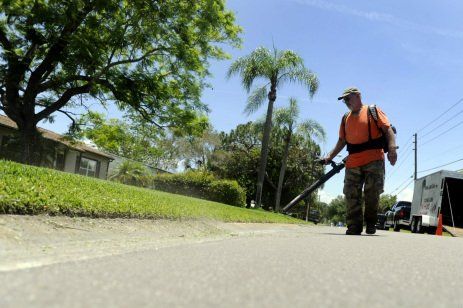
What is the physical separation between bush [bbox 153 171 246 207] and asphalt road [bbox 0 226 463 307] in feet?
61.7

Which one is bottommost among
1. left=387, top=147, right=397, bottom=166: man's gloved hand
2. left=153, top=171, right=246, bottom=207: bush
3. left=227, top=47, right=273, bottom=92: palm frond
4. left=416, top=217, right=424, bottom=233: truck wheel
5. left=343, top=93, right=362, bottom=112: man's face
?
left=416, top=217, right=424, bottom=233: truck wheel

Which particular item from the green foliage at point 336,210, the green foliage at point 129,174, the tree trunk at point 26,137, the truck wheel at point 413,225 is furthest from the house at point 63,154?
the green foliage at point 336,210

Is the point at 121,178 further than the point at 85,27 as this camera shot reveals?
Yes

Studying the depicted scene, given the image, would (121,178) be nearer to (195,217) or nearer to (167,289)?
(195,217)

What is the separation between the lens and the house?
2458cm

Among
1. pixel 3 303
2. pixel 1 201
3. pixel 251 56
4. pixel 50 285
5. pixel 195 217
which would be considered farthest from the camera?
pixel 251 56

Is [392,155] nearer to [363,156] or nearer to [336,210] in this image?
[363,156]

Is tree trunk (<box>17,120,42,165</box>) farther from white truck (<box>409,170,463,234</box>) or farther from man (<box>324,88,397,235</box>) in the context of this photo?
white truck (<box>409,170,463,234</box>)

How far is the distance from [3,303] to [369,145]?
6822 millimetres

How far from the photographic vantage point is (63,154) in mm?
32094

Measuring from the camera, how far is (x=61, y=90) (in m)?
20.5

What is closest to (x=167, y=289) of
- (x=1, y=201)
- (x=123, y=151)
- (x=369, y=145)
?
(x=1, y=201)

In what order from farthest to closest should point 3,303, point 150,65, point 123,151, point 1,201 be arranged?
point 123,151, point 150,65, point 1,201, point 3,303

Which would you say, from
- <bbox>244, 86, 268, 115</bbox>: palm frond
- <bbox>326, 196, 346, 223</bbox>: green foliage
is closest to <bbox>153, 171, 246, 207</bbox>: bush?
<bbox>244, 86, 268, 115</bbox>: palm frond
